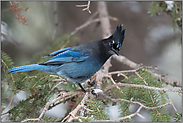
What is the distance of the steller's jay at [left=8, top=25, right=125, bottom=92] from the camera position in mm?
1507

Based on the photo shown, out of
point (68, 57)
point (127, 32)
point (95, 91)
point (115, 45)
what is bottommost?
point (95, 91)

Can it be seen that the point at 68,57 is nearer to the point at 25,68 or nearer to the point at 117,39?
the point at 25,68

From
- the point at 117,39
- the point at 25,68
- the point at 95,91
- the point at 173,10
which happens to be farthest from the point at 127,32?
the point at 25,68

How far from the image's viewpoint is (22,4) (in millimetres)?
1784

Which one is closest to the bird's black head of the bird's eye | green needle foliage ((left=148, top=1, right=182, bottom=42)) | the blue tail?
the bird's eye

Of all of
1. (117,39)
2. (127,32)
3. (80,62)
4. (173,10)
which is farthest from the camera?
(127,32)

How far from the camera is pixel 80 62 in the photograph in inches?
61.3

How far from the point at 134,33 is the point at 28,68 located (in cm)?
202

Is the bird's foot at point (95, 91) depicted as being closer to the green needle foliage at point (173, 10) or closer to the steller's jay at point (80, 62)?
the steller's jay at point (80, 62)

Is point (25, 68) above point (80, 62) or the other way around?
above

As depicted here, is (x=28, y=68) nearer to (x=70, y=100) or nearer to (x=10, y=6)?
(x=70, y=100)

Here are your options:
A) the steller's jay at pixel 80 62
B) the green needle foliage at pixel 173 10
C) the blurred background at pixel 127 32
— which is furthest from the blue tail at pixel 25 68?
the green needle foliage at pixel 173 10

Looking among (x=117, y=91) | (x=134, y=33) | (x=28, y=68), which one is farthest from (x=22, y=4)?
(x=134, y=33)

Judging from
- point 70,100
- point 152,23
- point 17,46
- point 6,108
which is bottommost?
point 70,100
